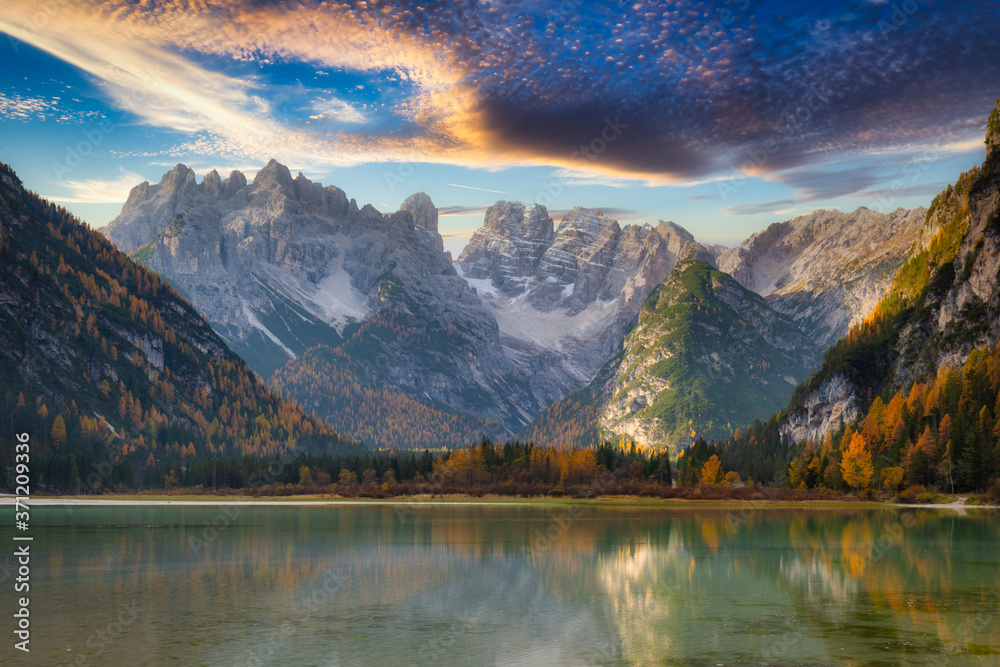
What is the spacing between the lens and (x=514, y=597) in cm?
6262

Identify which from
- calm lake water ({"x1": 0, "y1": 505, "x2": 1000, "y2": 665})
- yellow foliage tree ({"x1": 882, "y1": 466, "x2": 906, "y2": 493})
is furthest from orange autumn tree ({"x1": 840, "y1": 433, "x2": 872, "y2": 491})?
calm lake water ({"x1": 0, "y1": 505, "x2": 1000, "y2": 665})

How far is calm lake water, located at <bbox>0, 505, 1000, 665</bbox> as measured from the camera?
45.4 m

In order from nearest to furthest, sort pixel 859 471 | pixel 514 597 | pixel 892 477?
pixel 514 597
pixel 892 477
pixel 859 471

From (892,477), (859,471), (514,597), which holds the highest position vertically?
(514,597)

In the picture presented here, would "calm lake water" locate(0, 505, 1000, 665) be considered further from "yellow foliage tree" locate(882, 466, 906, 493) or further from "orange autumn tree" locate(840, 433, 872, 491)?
"orange autumn tree" locate(840, 433, 872, 491)

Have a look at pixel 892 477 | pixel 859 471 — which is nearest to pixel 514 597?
pixel 892 477

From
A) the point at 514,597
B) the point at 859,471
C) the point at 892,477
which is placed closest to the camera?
the point at 514,597

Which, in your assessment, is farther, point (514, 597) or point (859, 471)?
point (859, 471)

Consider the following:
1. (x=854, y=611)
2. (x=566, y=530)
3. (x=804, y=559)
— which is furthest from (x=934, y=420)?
(x=854, y=611)

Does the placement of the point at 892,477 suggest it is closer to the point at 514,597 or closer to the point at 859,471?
the point at 859,471

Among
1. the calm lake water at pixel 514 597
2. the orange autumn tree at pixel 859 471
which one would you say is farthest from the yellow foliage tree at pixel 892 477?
the calm lake water at pixel 514 597

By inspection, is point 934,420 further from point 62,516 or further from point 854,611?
point 62,516

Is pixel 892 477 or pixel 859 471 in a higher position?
pixel 859 471

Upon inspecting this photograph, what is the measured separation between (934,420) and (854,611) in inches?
6364
